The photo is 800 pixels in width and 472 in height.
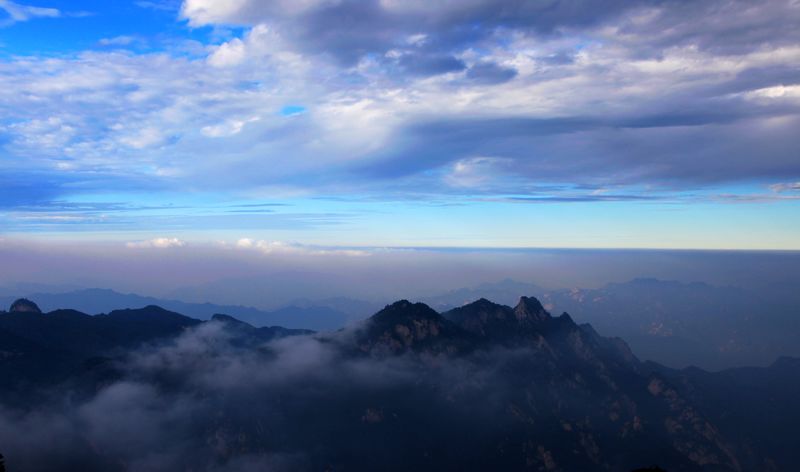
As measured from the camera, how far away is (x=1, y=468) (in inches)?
3516

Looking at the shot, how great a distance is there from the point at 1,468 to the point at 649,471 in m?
112

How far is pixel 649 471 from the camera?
85.0 m
